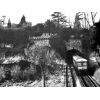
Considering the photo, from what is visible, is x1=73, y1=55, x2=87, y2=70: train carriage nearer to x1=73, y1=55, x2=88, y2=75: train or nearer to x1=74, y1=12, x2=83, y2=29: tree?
x1=73, y1=55, x2=88, y2=75: train

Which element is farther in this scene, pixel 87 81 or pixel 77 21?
pixel 77 21

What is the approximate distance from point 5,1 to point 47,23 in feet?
1.99

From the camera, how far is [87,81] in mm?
2014

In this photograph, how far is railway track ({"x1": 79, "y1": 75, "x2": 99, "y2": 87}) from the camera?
1991mm

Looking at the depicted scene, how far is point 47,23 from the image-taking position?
2.20 meters

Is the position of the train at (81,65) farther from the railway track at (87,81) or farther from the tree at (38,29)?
the tree at (38,29)

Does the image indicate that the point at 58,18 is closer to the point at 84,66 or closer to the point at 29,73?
the point at 84,66

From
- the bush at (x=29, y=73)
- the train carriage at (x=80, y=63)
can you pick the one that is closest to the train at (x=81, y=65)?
the train carriage at (x=80, y=63)

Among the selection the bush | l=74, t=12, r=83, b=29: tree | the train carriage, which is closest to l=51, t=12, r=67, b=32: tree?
l=74, t=12, r=83, b=29: tree

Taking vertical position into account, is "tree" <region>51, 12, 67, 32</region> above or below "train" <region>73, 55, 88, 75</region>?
above

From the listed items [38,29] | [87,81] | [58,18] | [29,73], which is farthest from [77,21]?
[29,73]

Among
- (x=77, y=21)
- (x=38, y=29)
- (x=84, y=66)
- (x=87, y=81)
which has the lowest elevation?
(x=87, y=81)
